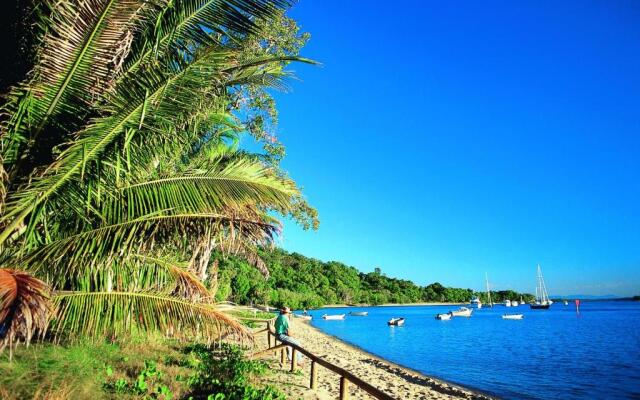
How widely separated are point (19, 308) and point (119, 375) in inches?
227

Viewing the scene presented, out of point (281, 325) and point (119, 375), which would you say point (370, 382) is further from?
point (119, 375)

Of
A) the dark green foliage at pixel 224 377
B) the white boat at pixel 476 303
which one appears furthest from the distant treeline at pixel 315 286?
the dark green foliage at pixel 224 377

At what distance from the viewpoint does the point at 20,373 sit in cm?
563

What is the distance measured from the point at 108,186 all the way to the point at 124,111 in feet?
3.51

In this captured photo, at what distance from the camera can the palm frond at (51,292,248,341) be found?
4.78 m

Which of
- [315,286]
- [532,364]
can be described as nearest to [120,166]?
[532,364]

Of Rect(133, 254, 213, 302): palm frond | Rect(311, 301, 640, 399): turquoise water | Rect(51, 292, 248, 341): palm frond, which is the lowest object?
Rect(311, 301, 640, 399): turquoise water

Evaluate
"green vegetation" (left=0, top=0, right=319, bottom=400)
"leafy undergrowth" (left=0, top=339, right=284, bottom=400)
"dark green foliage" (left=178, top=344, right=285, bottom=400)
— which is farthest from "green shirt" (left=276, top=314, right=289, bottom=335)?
"green vegetation" (left=0, top=0, right=319, bottom=400)

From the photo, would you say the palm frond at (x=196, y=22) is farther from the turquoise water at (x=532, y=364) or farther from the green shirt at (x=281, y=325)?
the turquoise water at (x=532, y=364)

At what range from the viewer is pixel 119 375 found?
313 inches

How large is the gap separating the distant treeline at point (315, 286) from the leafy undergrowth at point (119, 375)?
18491mm

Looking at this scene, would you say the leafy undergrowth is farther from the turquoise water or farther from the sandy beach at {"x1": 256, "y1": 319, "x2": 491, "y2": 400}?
the turquoise water

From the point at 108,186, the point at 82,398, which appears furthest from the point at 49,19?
the point at 82,398

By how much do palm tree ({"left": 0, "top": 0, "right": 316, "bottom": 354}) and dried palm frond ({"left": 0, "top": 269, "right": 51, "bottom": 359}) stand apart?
11 centimetres
